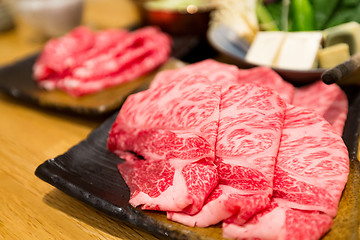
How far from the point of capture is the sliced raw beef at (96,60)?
2.28 m

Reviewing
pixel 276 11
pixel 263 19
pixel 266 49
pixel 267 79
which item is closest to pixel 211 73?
pixel 267 79

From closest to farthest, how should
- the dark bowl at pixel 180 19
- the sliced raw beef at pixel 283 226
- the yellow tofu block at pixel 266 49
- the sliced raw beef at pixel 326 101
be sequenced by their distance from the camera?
the sliced raw beef at pixel 283 226 < the sliced raw beef at pixel 326 101 < the yellow tofu block at pixel 266 49 < the dark bowl at pixel 180 19

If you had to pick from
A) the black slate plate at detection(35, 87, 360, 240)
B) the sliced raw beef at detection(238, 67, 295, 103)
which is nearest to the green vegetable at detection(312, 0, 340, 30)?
the black slate plate at detection(35, 87, 360, 240)

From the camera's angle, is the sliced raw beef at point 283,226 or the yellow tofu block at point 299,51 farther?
the yellow tofu block at point 299,51

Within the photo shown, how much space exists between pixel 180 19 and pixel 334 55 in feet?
4.50

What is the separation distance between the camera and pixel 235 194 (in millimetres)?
1196

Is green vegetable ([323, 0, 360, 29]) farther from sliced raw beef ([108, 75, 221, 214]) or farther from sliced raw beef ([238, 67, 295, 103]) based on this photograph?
sliced raw beef ([108, 75, 221, 214])

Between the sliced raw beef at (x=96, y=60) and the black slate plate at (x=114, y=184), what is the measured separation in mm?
584

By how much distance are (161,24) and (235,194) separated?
6.88 ft

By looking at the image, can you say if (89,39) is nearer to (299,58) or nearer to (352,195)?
(299,58)

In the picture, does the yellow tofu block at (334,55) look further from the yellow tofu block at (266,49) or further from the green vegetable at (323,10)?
the green vegetable at (323,10)

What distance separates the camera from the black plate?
1.83 m

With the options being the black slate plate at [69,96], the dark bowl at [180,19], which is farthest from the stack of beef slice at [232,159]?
the dark bowl at [180,19]

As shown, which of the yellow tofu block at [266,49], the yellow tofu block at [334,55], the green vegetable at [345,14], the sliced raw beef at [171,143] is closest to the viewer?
the sliced raw beef at [171,143]
